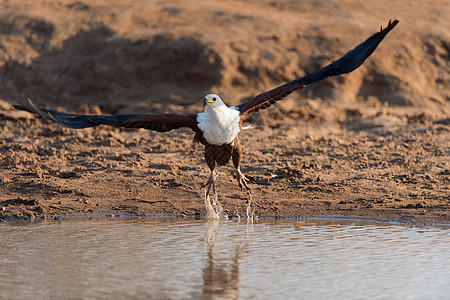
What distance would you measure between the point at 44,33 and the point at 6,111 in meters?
2.42

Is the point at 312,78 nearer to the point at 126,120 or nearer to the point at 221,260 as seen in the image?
the point at 126,120

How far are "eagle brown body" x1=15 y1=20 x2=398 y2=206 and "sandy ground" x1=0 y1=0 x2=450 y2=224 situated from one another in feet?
3.79

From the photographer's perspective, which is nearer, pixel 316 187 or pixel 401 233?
pixel 401 233

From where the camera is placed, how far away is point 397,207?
8.88 m

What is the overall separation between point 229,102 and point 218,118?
5251mm

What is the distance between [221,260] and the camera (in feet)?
21.9

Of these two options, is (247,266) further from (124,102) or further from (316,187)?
(124,102)

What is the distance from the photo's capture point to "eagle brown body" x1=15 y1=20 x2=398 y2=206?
25.4 ft

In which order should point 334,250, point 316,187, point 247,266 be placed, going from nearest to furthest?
point 247,266, point 334,250, point 316,187

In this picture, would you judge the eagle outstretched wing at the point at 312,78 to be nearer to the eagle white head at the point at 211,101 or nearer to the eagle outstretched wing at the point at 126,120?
the eagle white head at the point at 211,101

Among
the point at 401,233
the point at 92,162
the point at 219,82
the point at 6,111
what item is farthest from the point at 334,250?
the point at 6,111

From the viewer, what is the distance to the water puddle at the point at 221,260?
562 centimetres

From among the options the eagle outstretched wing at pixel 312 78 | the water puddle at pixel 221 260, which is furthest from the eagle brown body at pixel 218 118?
the water puddle at pixel 221 260

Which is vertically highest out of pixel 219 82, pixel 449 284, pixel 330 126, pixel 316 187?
pixel 219 82
